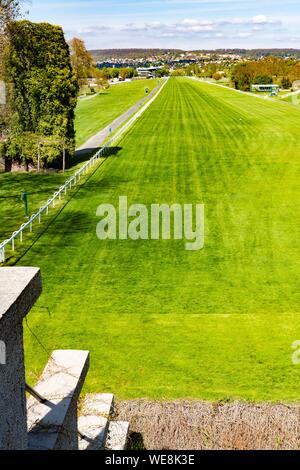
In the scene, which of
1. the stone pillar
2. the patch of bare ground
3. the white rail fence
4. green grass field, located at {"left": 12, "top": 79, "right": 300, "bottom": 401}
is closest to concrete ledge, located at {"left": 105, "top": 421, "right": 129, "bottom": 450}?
the patch of bare ground

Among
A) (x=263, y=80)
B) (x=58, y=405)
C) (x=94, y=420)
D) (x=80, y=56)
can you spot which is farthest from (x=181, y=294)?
(x=263, y=80)

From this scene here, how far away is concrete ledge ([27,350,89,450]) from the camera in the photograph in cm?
371

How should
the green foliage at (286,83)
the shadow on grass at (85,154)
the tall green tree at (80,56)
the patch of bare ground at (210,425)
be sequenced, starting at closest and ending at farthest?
the patch of bare ground at (210,425)
the shadow on grass at (85,154)
the tall green tree at (80,56)
the green foliage at (286,83)

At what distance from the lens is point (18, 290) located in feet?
9.21

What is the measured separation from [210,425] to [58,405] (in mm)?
5652

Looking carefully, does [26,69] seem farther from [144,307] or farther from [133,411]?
[133,411]

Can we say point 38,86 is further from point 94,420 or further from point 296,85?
point 296,85

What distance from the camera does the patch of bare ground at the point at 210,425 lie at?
8.30 m

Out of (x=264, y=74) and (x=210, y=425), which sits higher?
(x=264, y=74)

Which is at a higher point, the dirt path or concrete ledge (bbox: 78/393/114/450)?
concrete ledge (bbox: 78/393/114/450)

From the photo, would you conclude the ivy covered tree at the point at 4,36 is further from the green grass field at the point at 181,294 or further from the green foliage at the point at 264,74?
the green foliage at the point at 264,74

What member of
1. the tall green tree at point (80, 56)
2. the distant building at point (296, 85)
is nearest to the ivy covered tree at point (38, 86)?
the tall green tree at point (80, 56)

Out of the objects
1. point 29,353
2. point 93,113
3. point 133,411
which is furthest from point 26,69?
point 93,113

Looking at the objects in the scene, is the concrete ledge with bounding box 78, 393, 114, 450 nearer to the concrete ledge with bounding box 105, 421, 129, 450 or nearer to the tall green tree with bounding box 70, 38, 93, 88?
the concrete ledge with bounding box 105, 421, 129, 450
